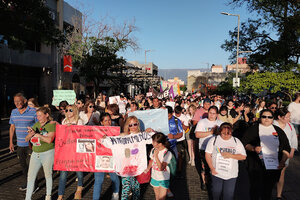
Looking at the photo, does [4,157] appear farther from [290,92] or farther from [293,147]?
[290,92]

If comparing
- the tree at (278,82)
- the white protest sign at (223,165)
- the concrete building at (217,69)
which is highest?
the concrete building at (217,69)

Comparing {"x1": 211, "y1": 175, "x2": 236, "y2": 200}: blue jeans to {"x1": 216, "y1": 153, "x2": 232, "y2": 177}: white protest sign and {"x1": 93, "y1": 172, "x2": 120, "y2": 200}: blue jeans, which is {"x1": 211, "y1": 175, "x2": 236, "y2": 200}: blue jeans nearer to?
{"x1": 216, "y1": 153, "x2": 232, "y2": 177}: white protest sign

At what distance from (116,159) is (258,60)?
22331 millimetres

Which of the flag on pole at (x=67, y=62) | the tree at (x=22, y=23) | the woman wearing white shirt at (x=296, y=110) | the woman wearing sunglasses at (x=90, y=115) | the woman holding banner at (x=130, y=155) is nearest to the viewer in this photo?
the woman holding banner at (x=130, y=155)

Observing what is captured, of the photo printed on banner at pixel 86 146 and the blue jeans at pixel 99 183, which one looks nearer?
the blue jeans at pixel 99 183

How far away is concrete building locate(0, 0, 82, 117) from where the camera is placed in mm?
16781

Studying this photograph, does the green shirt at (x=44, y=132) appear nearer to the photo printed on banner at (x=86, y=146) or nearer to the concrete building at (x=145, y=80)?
the photo printed on banner at (x=86, y=146)

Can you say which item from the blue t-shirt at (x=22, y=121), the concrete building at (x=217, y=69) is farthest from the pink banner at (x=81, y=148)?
the concrete building at (x=217, y=69)

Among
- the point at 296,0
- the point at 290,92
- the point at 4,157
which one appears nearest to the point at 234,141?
the point at 4,157

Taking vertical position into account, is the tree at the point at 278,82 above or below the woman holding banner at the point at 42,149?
above

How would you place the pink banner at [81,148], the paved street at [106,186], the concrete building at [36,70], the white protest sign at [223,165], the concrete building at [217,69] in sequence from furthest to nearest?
the concrete building at [217,69] → the concrete building at [36,70] → the paved street at [106,186] → the pink banner at [81,148] → the white protest sign at [223,165]

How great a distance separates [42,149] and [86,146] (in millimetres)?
721

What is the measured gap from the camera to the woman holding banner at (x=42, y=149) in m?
4.00

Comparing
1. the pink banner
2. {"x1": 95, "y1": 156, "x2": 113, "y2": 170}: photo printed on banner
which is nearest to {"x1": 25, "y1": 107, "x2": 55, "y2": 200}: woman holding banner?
the pink banner
